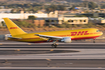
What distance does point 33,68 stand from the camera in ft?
76.5

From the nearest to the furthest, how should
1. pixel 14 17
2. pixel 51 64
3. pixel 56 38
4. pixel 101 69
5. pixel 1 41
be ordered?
1. pixel 101 69
2. pixel 51 64
3. pixel 56 38
4. pixel 1 41
5. pixel 14 17

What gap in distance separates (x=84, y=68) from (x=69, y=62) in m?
3.28

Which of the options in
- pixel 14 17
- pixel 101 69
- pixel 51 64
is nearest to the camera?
pixel 101 69

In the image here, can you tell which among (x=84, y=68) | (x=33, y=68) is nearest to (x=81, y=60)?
(x=84, y=68)

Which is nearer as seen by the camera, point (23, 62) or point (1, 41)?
point (23, 62)

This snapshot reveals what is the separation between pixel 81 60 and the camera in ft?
89.0

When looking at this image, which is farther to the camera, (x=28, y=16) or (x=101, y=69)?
(x=28, y=16)

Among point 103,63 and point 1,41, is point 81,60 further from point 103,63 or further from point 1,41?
point 1,41

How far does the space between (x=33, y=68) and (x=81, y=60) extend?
7136 millimetres

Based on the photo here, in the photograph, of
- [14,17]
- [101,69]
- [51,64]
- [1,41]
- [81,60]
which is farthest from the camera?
[14,17]

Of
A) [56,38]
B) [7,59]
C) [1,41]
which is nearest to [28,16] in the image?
[1,41]

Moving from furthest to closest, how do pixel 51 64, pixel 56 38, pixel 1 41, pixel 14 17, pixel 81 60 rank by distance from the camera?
pixel 14 17 < pixel 1 41 < pixel 56 38 < pixel 81 60 < pixel 51 64

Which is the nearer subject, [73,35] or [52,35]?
[73,35]

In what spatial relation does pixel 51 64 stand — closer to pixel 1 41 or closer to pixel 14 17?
pixel 1 41
